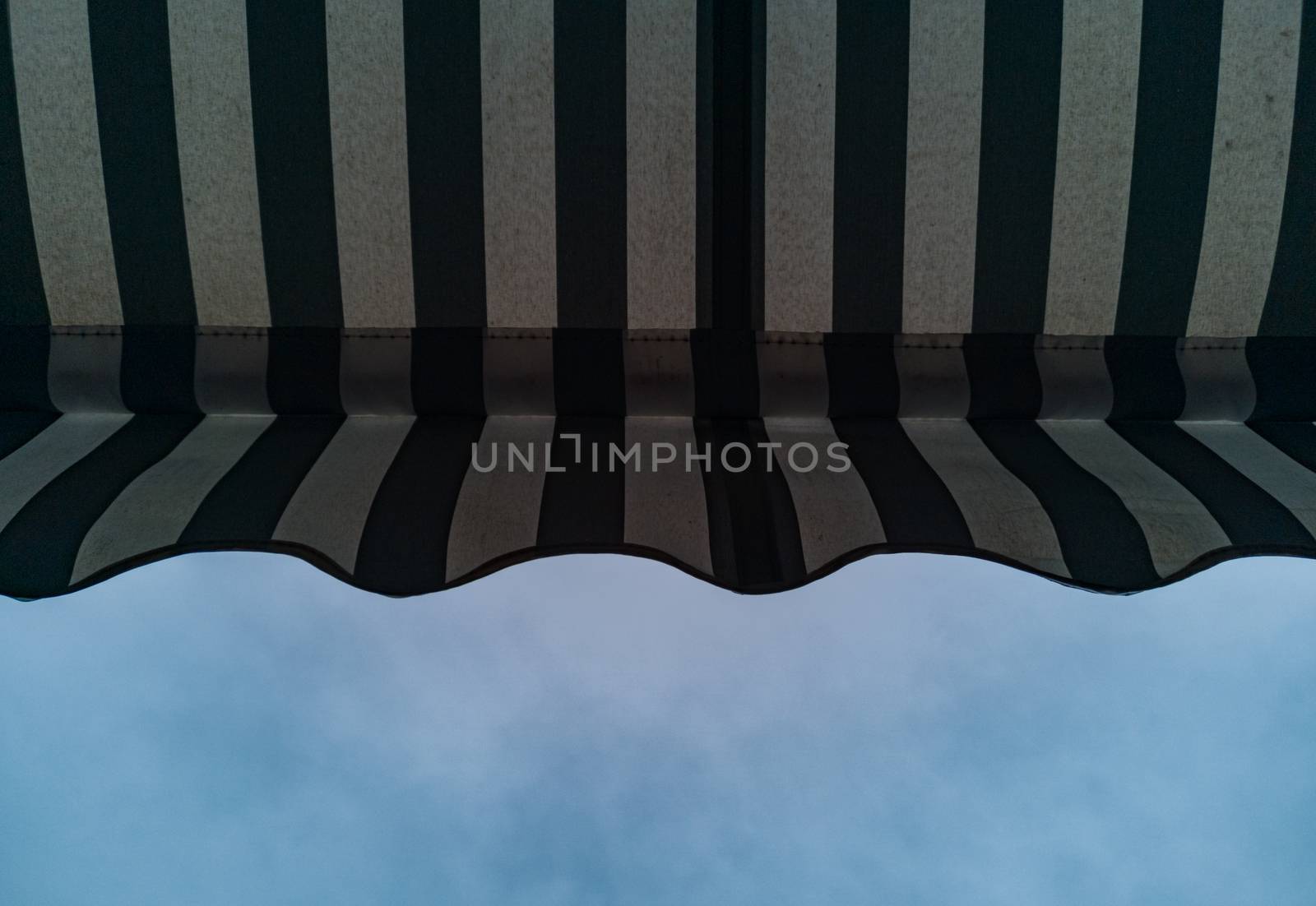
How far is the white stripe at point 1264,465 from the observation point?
4.74 feet

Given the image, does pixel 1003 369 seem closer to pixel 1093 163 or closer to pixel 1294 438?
pixel 1093 163

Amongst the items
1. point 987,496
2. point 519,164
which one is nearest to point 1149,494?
point 987,496

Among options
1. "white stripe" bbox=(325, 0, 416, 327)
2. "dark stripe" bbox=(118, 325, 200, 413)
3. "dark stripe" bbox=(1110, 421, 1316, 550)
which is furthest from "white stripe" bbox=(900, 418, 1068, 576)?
"dark stripe" bbox=(118, 325, 200, 413)

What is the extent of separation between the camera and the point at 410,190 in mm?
1610

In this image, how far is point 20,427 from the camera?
1.63 metres

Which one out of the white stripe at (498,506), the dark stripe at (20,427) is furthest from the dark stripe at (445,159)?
the dark stripe at (20,427)

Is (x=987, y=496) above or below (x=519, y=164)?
below

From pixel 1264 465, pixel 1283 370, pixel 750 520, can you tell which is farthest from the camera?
pixel 1283 370

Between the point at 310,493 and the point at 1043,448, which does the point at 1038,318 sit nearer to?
the point at 1043,448

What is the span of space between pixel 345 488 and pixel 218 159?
28.5 inches

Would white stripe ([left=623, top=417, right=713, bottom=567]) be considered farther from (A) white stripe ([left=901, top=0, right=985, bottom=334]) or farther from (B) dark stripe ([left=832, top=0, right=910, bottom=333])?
(A) white stripe ([left=901, top=0, right=985, bottom=334])

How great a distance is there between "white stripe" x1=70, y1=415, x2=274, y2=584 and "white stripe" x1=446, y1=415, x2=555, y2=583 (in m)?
0.46

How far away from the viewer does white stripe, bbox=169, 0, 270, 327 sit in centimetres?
155

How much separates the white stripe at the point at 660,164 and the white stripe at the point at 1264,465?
109 cm
